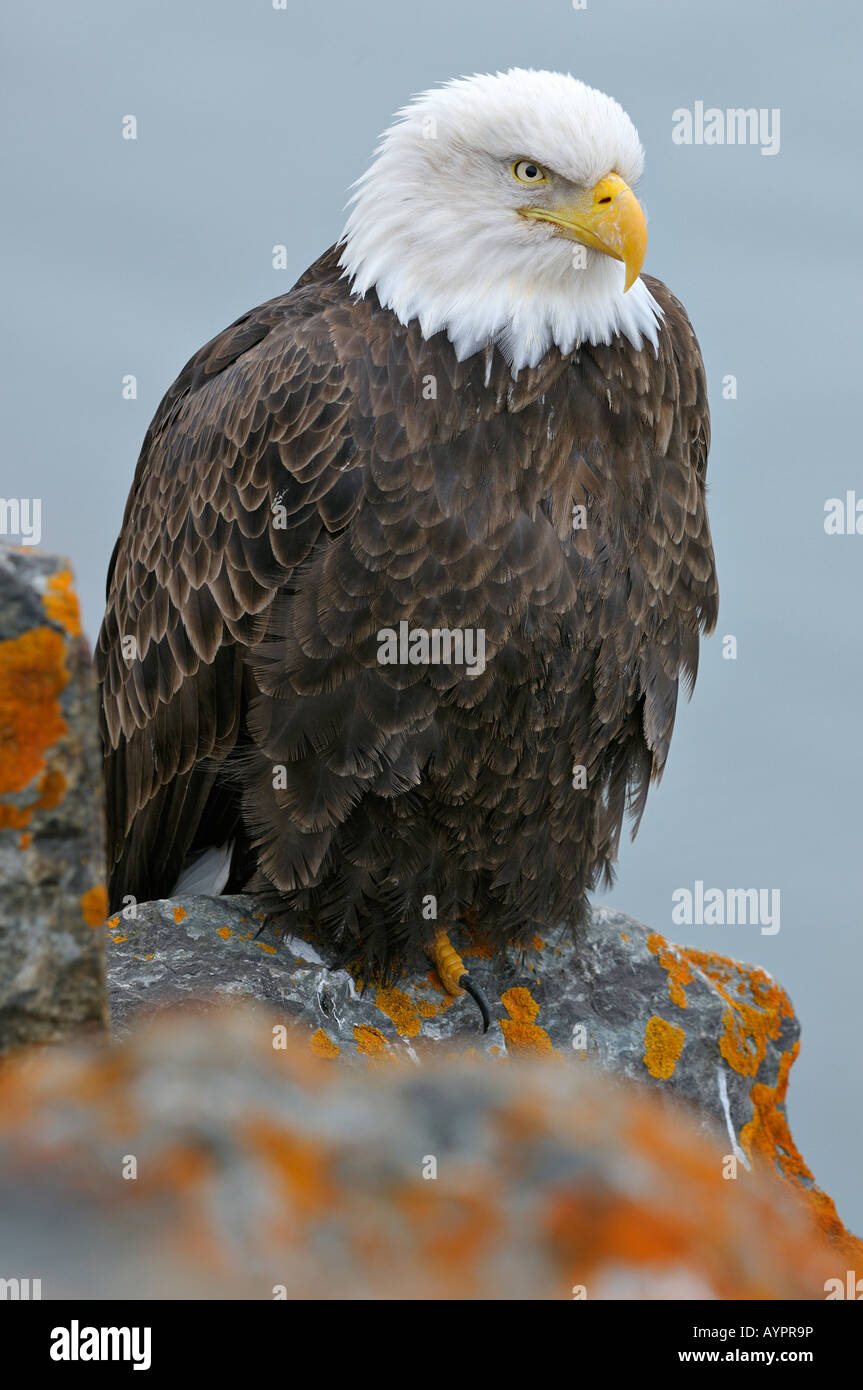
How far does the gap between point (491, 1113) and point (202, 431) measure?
3702 millimetres

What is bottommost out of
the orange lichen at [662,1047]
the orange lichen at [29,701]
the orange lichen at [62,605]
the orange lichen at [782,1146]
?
A: the orange lichen at [782,1146]

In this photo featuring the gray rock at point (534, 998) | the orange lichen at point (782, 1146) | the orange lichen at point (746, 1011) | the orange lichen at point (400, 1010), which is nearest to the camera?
the gray rock at point (534, 998)

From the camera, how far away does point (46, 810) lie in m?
2.45

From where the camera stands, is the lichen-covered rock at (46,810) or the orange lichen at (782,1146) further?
the orange lichen at (782,1146)

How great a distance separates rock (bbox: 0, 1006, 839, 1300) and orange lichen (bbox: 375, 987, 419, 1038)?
3.23 metres

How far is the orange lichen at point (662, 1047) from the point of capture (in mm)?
5949

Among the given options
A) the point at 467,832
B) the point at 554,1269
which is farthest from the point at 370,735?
the point at 554,1269

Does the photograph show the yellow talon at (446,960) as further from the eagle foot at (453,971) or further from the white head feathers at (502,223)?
the white head feathers at (502,223)

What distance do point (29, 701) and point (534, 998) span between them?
3.95 meters

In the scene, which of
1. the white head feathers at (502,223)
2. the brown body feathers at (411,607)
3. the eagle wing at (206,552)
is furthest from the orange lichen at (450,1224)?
the white head feathers at (502,223)

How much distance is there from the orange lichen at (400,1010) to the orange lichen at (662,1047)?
0.98 m

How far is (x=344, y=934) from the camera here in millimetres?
5523

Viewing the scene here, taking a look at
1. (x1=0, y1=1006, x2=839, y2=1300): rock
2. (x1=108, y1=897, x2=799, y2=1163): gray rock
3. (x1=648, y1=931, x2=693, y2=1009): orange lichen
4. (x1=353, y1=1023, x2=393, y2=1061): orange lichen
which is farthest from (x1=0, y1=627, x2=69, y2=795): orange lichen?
(x1=648, y1=931, x2=693, y2=1009): orange lichen

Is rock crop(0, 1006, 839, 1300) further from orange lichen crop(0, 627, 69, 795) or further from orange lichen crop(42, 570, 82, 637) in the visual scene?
orange lichen crop(42, 570, 82, 637)
